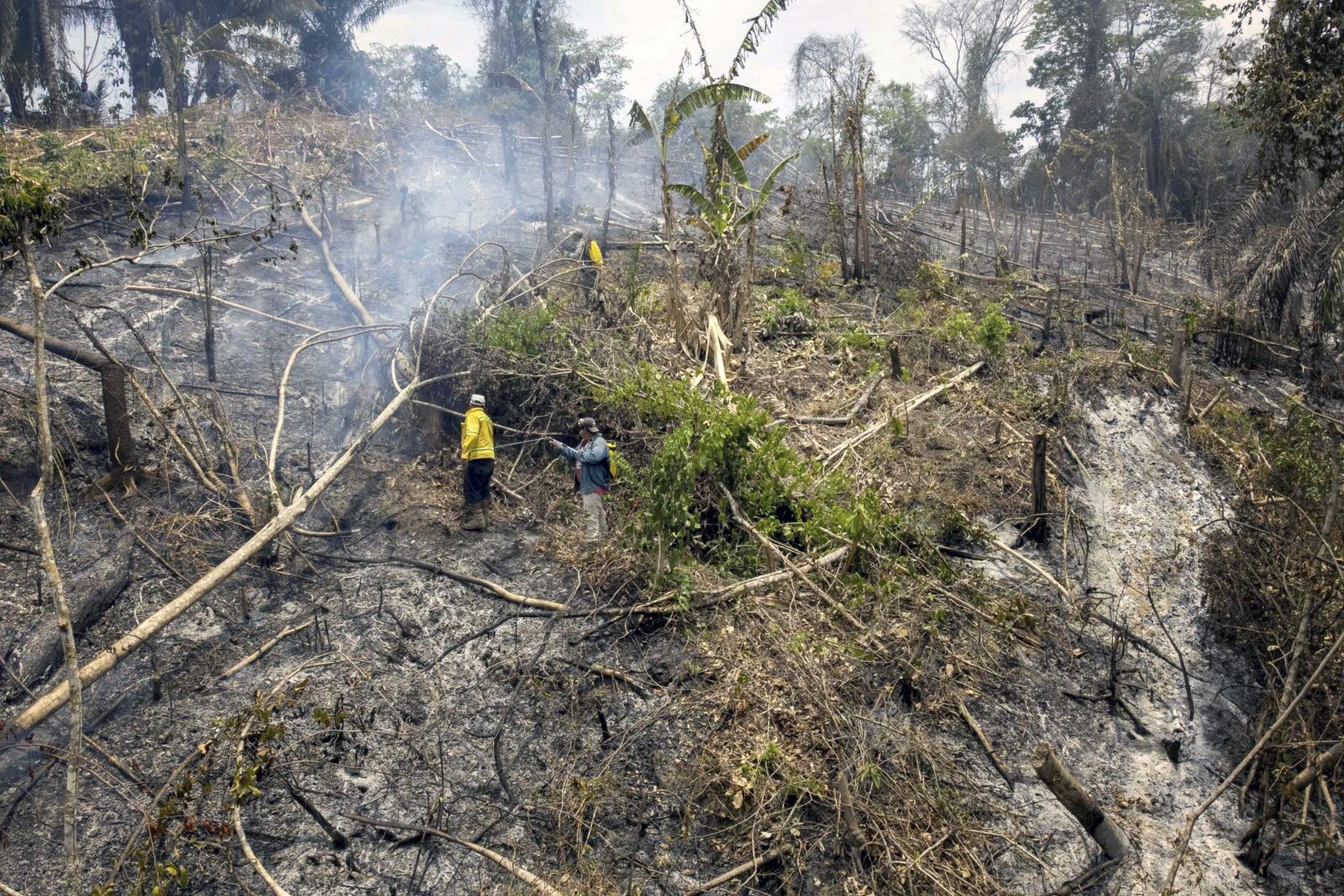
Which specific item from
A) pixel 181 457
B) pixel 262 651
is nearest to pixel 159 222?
pixel 181 457

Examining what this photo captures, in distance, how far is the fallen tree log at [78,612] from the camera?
19.5 feet

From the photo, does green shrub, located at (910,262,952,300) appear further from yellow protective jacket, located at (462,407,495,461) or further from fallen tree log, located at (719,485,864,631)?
yellow protective jacket, located at (462,407,495,461)

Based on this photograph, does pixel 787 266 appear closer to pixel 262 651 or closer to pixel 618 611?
pixel 618 611

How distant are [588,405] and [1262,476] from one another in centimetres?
646

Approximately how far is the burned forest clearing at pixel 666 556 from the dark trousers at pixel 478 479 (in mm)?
40

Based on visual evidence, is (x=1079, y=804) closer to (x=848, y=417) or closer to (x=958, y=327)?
(x=848, y=417)

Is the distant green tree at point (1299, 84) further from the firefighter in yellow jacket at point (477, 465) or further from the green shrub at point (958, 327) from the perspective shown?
the firefighter in yellow jacket at point (477, 465)

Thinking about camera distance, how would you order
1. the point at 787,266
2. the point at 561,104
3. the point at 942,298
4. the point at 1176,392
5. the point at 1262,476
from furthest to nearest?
the point at 561,104 → the point at 787,266 → the point at 942,298 → the point at 1176,392 → the point at 1262,476

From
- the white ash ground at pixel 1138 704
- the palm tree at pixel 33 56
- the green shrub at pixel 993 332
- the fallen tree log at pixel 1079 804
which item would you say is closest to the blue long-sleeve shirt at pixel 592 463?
the white ash ground at pixel 1138 704

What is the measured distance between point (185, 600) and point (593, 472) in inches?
128

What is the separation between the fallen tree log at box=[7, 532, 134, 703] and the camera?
19.5 feet

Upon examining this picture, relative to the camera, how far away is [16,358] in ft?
28.8

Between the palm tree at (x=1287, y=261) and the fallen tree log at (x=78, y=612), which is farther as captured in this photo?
the palm tree at (x=1287, y=261)

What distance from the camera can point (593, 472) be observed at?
7594mm
